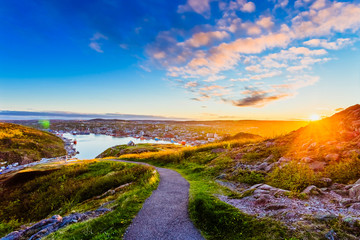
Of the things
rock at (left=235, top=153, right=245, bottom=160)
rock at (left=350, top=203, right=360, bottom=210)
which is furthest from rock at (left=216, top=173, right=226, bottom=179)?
rock at (left=350, top=203, right=360, bottom=210)

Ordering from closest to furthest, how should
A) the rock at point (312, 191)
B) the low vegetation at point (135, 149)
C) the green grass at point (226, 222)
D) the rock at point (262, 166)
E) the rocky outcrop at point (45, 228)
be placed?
the green grass at point (226, 222), the rocky outcrop at point (45, 228), the rock at point (312, 191), the rock at point (262, 166), the low vegetation at point (135, 149)

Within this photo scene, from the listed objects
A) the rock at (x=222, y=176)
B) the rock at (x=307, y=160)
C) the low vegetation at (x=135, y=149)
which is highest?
the rock at (x=307, y=160)

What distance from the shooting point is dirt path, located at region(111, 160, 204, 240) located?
20.5 feet

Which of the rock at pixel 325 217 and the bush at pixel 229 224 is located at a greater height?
the rock at pixel 325 217

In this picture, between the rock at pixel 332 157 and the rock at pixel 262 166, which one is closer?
the rock at pixel 332 157

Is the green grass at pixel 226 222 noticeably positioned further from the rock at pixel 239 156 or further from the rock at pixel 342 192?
the rock at pixel 239 156

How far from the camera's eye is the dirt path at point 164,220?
20.5ft

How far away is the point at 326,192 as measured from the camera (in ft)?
24.6

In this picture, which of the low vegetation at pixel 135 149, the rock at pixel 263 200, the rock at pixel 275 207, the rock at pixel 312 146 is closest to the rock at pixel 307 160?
the rock at pixel 312 146

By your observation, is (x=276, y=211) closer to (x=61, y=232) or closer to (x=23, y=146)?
(x=61, y=232)

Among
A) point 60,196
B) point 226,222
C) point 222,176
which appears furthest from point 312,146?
point 60,196

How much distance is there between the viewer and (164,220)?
24.0 feet

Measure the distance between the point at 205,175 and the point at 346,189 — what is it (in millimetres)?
9779

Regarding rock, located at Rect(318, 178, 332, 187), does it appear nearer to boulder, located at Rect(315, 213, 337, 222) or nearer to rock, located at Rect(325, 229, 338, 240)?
boulder, located at Rect(315, 213, 337, 222)
